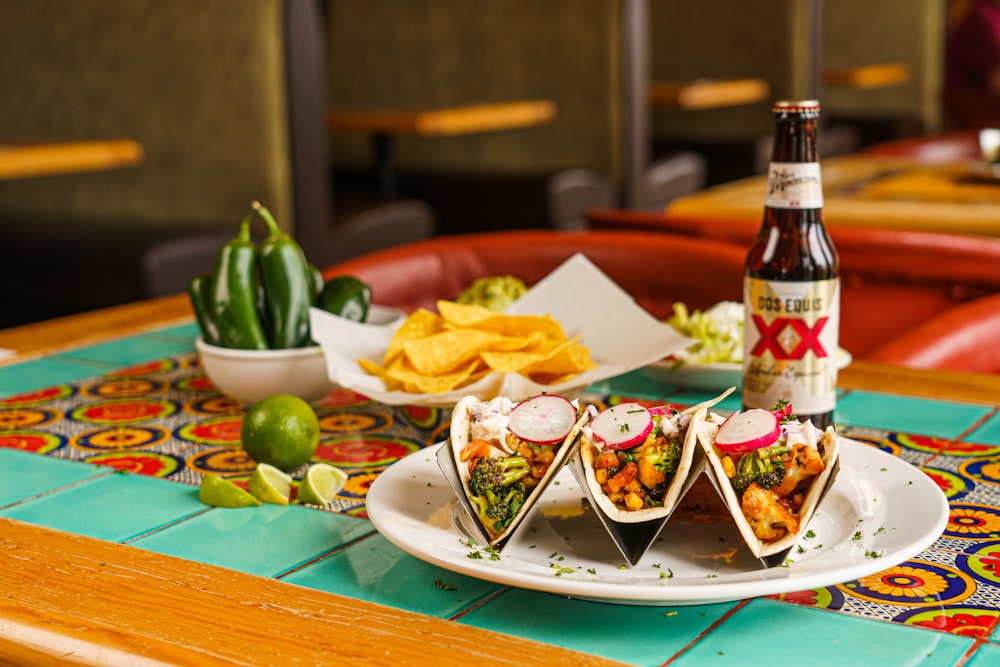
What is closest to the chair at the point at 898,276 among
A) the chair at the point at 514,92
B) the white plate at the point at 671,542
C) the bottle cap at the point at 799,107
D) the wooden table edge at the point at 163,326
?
the wooden table edge at the point at 163,326

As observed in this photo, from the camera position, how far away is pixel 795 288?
112cm

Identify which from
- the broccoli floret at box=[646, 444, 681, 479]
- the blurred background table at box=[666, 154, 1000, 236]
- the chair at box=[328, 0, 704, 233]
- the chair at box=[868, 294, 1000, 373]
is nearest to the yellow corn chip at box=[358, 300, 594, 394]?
the broccoli floret at box=[646, 444, 681, 479]

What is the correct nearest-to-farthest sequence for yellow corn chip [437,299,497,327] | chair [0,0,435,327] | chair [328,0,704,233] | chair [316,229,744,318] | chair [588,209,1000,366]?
yellow corn chip [437,299,497,327] < chair [316,229,744,318] < chair [588,209,1000,366] < chair [0,0,435,327] < chair [328,0,704,233]

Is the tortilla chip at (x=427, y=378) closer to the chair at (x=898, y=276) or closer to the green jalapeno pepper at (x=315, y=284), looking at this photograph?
the green jalapeno pepper at (x=315, y=284)

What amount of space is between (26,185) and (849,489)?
4242 mm

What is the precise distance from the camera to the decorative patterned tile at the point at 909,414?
1284 millimetres

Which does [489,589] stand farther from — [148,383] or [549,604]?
[148,383]

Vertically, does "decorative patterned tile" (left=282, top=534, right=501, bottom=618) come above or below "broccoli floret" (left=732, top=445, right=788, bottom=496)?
below

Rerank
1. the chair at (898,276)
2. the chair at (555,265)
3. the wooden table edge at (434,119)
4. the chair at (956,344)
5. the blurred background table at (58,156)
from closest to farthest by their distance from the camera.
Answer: the chair at (956,344), the chair at (555,265), the chair at (898,276), the blurred background table at (58,156), the wooden table edge at (434,119)

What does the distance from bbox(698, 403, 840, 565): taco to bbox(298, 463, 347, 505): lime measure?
400 mm

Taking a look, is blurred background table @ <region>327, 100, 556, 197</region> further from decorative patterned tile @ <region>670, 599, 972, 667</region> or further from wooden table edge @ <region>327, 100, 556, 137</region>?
decorative patterned tile @ <region>670, 599, 972, 667</region>

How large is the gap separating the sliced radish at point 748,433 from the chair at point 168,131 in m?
2.91

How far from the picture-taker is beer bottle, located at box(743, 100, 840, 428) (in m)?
1.11

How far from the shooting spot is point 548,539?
2.97 feet
